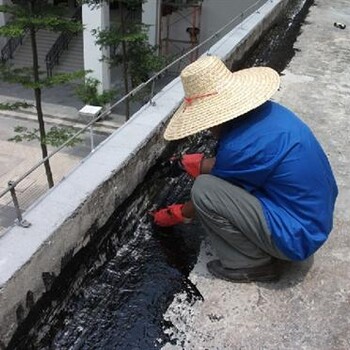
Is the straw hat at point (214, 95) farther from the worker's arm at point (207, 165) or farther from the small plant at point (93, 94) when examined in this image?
the small plant at point (93, 94)

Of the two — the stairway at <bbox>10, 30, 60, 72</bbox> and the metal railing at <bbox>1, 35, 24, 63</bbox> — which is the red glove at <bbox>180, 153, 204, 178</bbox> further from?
the metal railing at <bbox>1, 35, 24, 63</bbox>

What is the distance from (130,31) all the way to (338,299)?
39.5 ft

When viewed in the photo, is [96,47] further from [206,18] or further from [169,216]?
[169,216]

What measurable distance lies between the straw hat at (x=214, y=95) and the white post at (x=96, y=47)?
13.0 m

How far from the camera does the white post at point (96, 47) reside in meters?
15.3

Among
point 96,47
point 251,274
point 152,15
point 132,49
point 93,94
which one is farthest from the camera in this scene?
point 152,15

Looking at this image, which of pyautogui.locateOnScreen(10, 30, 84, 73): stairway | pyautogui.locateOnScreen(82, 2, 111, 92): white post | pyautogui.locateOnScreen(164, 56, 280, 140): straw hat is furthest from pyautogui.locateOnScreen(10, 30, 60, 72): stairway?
pyautogui.locateOnScreen(164, 56, 280, 140): straw hat

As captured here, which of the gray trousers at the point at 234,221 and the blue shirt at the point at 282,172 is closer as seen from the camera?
the blue shirt at the point at 282,172

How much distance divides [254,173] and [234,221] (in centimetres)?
29

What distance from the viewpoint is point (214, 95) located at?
2543 mm

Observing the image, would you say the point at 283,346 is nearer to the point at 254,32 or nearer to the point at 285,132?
the point at 285,132

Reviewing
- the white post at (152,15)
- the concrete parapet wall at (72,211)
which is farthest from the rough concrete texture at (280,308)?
the white post at (152,15)

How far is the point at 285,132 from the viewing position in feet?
7.79

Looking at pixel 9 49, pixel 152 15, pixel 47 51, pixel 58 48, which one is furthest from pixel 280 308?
pixel 9 49
